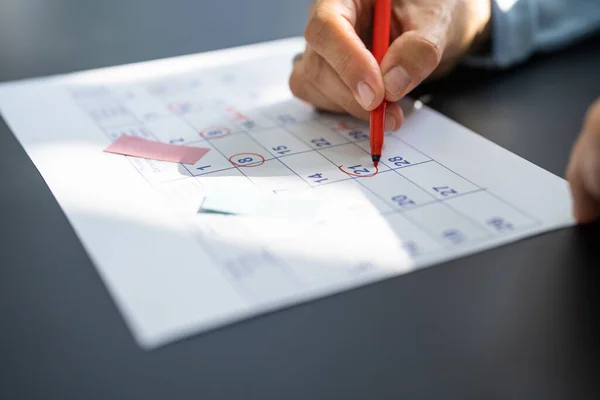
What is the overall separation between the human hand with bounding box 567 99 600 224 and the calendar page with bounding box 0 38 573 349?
21 millimetres

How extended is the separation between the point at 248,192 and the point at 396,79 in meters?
0.22

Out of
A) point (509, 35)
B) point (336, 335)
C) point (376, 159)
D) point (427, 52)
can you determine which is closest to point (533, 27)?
point (509, 35)

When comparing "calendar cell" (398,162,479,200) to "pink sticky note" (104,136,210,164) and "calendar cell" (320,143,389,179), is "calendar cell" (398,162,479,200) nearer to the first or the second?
"calendar cell" (320,143,389,179)

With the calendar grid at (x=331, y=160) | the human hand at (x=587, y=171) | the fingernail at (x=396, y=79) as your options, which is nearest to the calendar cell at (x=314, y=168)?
the calendar grid at (x=331, y=160)

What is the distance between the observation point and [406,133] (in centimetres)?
78

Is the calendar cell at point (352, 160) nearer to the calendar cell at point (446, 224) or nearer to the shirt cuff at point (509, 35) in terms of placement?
the calendar cell at point (446, 224)

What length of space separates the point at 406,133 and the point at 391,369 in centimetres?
39

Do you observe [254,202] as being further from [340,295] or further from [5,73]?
[5,73]

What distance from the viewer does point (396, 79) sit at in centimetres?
74

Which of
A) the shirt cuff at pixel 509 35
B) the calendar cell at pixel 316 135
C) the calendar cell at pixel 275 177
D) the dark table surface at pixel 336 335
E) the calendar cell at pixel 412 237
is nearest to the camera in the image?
the dark table surface at pixel 336 335

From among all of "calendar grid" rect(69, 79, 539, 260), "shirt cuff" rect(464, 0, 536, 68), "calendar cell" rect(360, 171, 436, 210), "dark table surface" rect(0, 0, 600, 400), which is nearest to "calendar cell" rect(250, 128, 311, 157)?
"calendar grid" rect(69, 79, 539, 260)

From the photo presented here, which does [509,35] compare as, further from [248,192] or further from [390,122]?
[248,192]

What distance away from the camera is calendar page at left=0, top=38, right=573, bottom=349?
0.51m

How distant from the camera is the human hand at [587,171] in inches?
20.8
